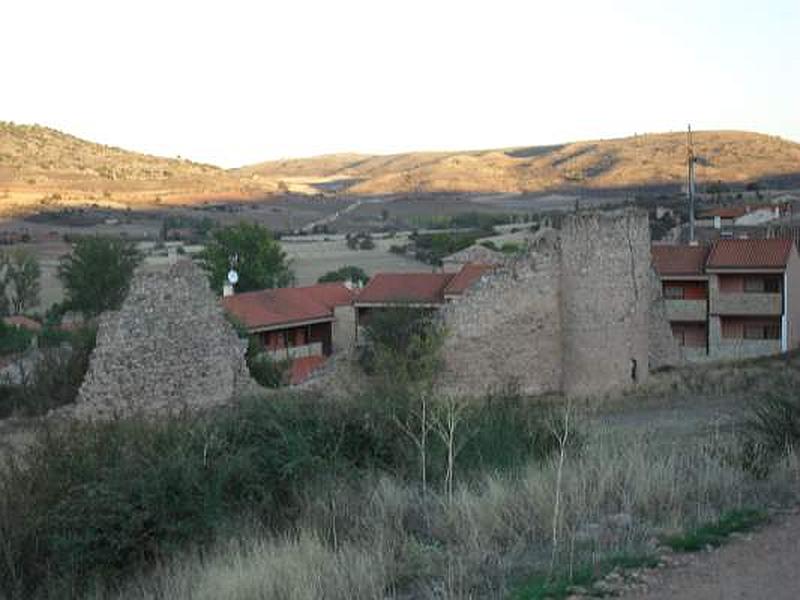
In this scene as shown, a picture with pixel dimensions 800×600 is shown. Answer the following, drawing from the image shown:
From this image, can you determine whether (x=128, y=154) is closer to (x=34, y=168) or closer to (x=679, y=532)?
(x=34, y=168)

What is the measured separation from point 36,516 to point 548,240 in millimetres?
13854

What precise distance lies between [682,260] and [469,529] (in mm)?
30214

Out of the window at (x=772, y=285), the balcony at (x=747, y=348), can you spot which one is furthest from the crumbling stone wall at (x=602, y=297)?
the window at (x=772, y=285)

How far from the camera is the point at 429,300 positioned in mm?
30453

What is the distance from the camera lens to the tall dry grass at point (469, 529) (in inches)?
261

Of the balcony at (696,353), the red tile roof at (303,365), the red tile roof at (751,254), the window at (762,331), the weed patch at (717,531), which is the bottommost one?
the balcony at (696,353)

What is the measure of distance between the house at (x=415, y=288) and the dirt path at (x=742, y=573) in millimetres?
22642

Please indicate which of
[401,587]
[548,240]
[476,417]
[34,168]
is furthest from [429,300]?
[34,168]

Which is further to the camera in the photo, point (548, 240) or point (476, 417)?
point (548, 240)

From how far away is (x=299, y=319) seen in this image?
3234cm

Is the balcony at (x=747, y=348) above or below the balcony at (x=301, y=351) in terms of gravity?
below

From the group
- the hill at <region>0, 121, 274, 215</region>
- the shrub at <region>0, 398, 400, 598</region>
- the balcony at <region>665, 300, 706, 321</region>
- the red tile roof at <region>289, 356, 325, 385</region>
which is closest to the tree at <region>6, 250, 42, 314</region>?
the red tile roof at <region>289, 356, 325, 385</region>

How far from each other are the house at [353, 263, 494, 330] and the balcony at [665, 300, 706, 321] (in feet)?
25.7

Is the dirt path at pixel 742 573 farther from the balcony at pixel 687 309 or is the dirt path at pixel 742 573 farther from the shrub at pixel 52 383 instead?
the balcony at pixel 687 309
